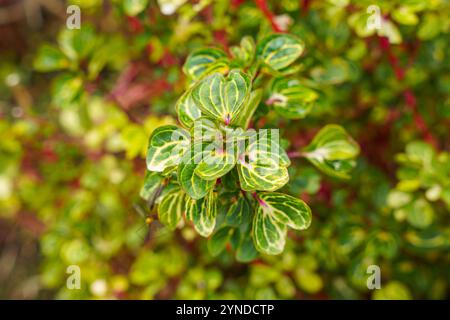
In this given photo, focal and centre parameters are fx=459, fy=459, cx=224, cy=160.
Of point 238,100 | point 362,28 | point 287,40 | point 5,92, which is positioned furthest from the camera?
point 5,92

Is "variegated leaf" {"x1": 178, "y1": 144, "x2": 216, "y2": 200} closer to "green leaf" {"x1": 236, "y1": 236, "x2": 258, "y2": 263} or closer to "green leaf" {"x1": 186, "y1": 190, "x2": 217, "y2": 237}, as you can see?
"green leaf" {"x1": 186, "y1": 190, "x2": 217, "y2": 237}

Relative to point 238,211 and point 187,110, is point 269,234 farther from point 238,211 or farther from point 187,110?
point 187,110

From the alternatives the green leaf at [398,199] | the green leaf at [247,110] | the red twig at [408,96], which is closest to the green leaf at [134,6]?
the green leaf at [247,110]

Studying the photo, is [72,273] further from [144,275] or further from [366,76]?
[366,76]

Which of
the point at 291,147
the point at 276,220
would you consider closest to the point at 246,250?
the point at 276,220

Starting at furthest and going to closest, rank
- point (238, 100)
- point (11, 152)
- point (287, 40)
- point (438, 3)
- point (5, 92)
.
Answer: point (5, 92) < point (11, 152) < point (438, 3) < point (287, 40) < point (238, 100)
